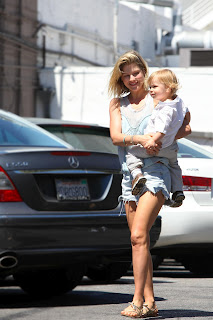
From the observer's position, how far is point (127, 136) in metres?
5.43

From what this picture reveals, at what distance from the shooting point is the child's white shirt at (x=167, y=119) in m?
5.32

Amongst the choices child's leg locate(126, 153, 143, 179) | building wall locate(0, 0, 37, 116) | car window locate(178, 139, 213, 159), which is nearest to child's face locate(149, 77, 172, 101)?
child's leg locate(126, 153, 143, 179)

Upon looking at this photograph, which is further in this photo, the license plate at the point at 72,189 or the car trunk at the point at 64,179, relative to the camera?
the license plate at the point at 72,189

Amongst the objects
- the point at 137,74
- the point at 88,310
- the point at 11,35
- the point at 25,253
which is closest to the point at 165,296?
the point at 88,310

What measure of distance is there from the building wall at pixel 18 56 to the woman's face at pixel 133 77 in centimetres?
1572

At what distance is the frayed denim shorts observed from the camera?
17.7 ft

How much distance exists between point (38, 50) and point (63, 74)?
0.97 m

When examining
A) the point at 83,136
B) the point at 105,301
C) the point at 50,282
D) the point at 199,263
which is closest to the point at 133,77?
the point at 105,301

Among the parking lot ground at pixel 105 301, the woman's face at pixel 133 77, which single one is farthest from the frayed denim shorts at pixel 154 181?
the parking lot ground at pixel 105 301

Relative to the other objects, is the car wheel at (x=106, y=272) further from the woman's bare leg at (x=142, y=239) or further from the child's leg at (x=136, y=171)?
the child's leg at (x=136, y=171)

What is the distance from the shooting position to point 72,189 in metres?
6.02

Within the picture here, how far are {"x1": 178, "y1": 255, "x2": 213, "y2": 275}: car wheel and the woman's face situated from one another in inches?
152

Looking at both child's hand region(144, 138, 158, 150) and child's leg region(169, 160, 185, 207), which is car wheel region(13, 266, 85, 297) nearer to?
child's leg region(169, 160, 185, 207)

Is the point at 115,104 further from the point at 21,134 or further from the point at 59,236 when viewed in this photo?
the point at 21,134
